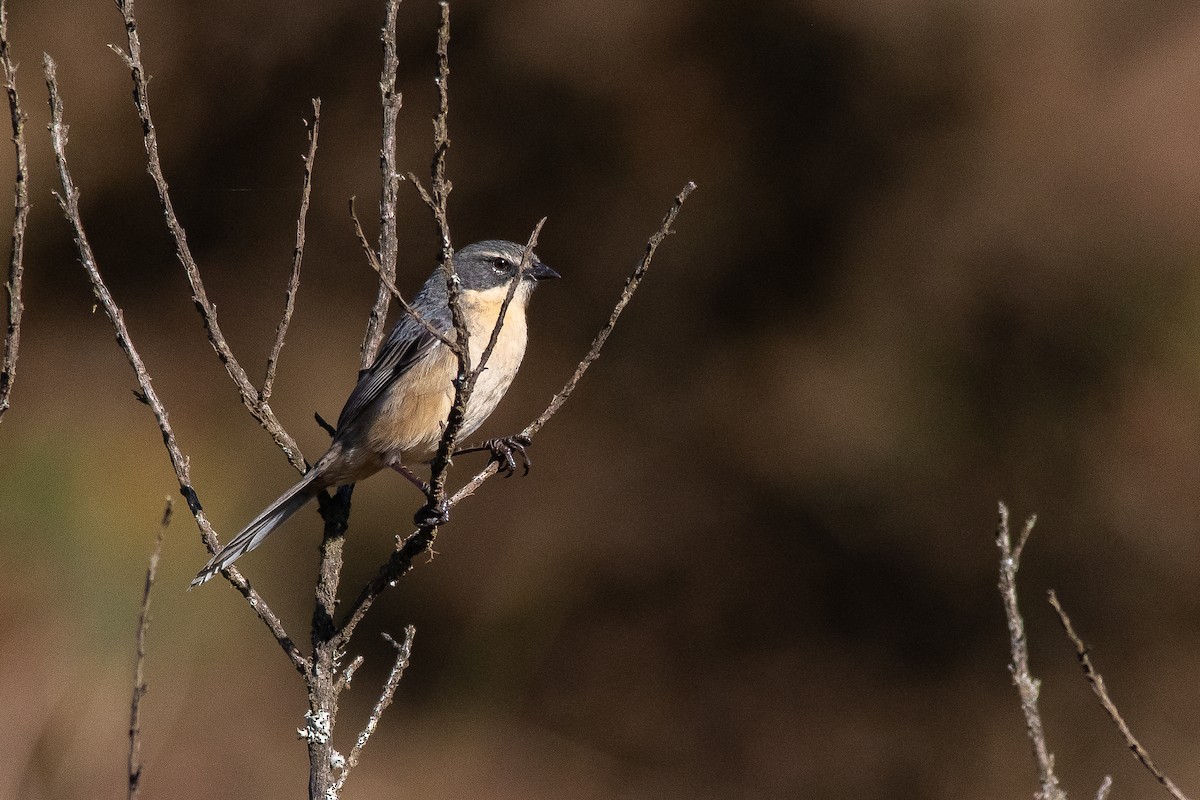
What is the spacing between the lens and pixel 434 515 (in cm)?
385

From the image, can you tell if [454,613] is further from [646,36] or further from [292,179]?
[646,36]

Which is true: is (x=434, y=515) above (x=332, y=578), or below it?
above

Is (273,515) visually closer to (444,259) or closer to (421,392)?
(421,392)

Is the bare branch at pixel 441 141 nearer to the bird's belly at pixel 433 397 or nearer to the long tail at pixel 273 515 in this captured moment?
the long tail at pixel 273 515

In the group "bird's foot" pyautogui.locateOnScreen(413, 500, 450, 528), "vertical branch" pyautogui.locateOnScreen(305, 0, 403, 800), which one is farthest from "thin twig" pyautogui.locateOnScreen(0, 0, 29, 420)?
"bird's foot" pyautogui.locateOnScreen(413, 500, 450, 528)

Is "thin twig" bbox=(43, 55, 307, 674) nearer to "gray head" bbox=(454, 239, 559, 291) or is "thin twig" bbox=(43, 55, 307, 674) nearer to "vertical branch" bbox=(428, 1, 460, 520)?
"vertical branch" bbox=(428, 1, 460, 520)

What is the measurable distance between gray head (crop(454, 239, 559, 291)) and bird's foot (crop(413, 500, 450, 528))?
1959 millimetres

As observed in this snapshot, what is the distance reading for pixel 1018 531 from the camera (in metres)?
8.51

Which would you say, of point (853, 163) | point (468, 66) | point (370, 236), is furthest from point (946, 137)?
point (370, 236)

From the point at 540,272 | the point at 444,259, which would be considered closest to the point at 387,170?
the point at 444,259

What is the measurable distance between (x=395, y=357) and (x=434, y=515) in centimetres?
183

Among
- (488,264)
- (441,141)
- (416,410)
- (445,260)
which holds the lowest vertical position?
(445,260)

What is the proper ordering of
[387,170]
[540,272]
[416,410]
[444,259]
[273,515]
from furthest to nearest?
[540,272]
[416,410]
[273,515]
[387,170]
[444,259]

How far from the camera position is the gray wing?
518 cm
